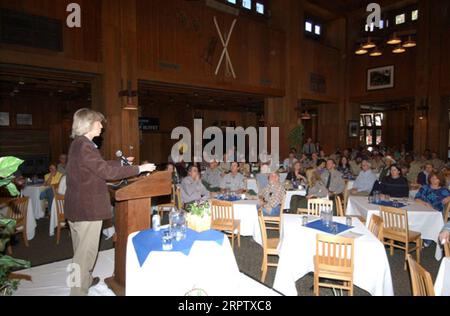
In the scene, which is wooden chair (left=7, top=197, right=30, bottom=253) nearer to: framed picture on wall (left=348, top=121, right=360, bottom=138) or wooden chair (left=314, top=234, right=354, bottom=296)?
wooden chair (left=314, top=234, right=354, bottom=296)

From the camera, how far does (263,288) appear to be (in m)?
3.35

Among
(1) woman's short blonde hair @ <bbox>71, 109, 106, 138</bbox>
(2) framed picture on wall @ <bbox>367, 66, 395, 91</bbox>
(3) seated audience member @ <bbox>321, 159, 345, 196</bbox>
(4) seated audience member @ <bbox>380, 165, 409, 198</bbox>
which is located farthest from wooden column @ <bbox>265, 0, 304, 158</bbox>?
(1) woman's short blonde hair @ <bbox>71, 109, 106, 138</bbox>

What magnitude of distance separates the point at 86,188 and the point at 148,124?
1491 cm

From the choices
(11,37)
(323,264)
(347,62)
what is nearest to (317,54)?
(347,62)

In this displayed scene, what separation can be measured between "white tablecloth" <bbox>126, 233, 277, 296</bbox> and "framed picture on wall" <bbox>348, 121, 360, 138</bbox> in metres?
14.6

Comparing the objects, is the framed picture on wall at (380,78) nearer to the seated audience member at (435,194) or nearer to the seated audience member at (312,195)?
the seated audience member at (312,195)

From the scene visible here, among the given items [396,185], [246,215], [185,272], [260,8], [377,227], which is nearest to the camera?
[185,272]

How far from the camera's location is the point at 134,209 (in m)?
2.82

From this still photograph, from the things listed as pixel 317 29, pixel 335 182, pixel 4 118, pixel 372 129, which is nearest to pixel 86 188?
pixel 335 182

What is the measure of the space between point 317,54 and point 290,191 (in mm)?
9748

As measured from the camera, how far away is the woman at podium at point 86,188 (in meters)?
2.52

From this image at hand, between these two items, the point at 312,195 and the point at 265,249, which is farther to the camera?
the point at 312,195

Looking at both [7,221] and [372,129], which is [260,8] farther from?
[372,129]
